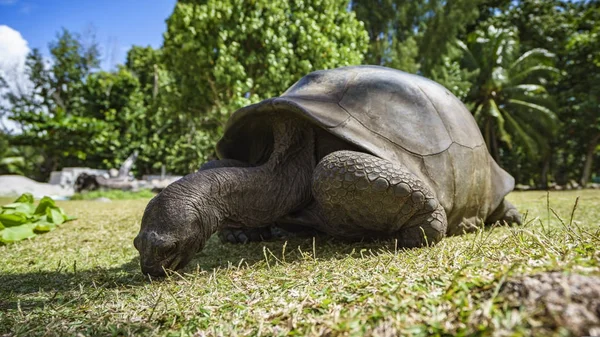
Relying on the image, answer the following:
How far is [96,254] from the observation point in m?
2.91

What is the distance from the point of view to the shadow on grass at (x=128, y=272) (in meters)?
1.80

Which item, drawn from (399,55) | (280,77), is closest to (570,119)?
(399,55)

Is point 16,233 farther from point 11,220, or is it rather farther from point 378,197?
point 378,197

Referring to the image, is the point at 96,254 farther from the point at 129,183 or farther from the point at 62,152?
the point at 62,152

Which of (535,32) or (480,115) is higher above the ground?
(535,32)

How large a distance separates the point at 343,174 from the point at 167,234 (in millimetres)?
926

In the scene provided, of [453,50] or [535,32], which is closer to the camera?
[453,50]

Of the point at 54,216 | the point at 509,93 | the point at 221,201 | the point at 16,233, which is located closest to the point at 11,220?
the point at 16,233

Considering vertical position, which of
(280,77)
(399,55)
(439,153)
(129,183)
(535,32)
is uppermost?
(535,32)

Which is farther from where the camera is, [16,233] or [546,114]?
[546,114]

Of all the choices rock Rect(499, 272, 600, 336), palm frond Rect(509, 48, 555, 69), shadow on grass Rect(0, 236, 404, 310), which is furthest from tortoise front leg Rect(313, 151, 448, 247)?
palm frond Rect(509, 48, 555, 69)

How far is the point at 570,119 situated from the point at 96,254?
2304 centimetres

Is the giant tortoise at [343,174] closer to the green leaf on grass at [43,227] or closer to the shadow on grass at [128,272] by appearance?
the shadow on grass at [128,272]

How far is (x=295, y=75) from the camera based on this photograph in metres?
8.66
